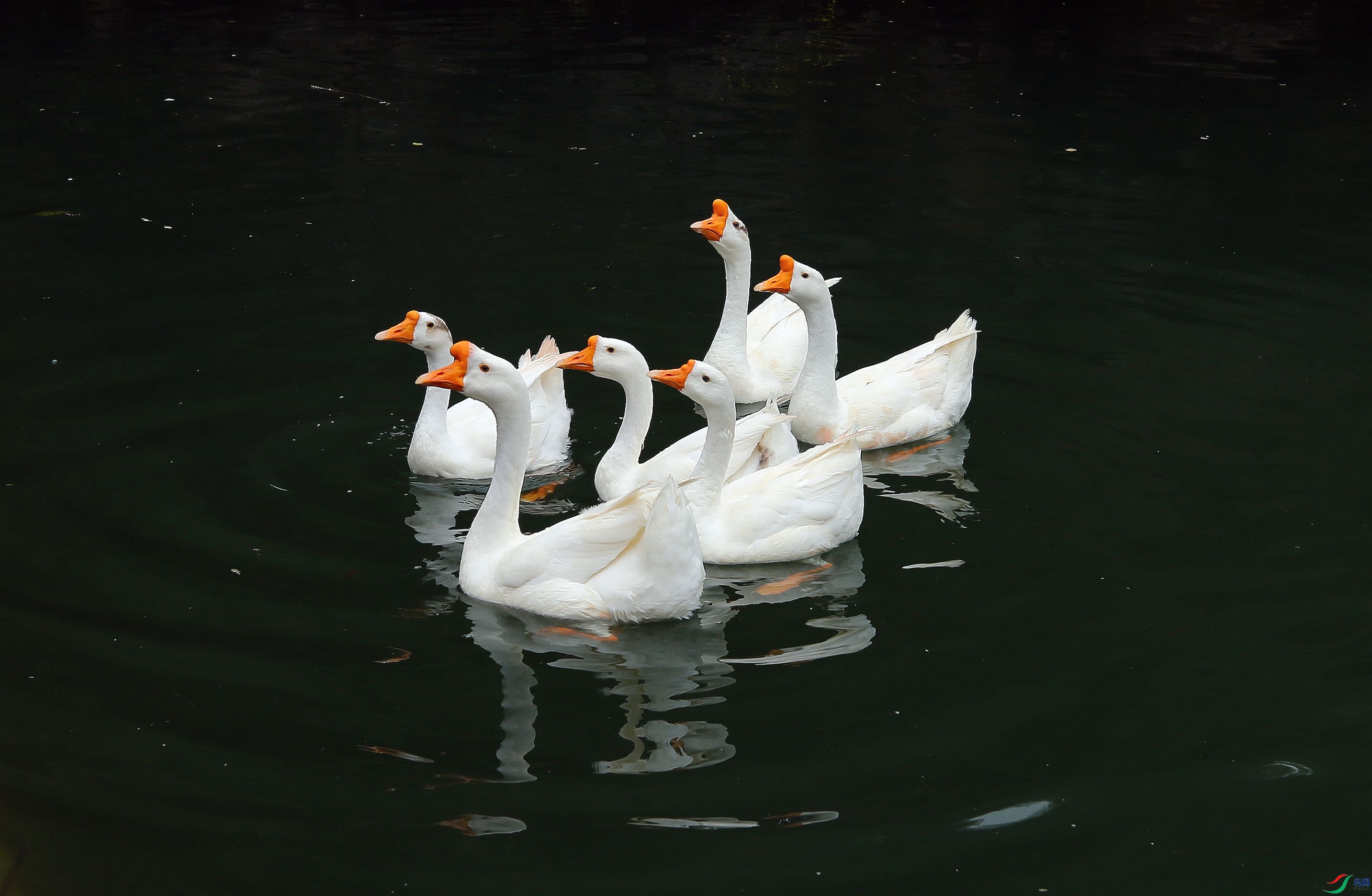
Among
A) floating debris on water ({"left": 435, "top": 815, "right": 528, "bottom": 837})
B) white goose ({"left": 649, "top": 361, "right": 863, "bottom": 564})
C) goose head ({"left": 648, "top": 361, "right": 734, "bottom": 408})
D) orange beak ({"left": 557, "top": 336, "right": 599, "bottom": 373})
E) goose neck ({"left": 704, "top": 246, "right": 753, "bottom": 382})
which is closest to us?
floating debris on water ({"left": 435, "top": 815, "right": 528, "bottom": 837})

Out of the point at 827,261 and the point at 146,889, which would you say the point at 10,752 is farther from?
the point at 827,261

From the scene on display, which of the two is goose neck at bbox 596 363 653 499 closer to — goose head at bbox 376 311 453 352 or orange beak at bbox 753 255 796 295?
goose head at bbox 376 311 453 352

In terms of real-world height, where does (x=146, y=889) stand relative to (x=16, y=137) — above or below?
below

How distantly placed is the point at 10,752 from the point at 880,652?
3.51 m

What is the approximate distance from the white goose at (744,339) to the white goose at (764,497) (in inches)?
80.0

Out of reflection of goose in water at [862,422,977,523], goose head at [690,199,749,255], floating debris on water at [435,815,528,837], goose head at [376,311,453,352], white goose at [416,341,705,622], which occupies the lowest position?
floating debris on water at [435,815,528,837]

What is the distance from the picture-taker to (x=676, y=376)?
273 inches

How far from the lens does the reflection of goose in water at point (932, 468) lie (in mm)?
7484

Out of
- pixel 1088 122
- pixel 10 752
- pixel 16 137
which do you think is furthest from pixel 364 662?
pixel 1088 122

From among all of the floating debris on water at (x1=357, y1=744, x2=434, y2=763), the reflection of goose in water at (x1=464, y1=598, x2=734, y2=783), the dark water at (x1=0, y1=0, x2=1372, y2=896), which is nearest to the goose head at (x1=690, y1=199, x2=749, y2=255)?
the dark water at (x1=0, y1=0, x2=1372, y2=896)

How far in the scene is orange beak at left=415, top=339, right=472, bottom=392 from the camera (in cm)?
635

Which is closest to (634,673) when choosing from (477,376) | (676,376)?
(477,376)

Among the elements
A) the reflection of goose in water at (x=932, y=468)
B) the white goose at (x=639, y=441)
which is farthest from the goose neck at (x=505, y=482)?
the reflection of goose in water at (x=932, y=468)

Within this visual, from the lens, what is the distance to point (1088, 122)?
15711mm
